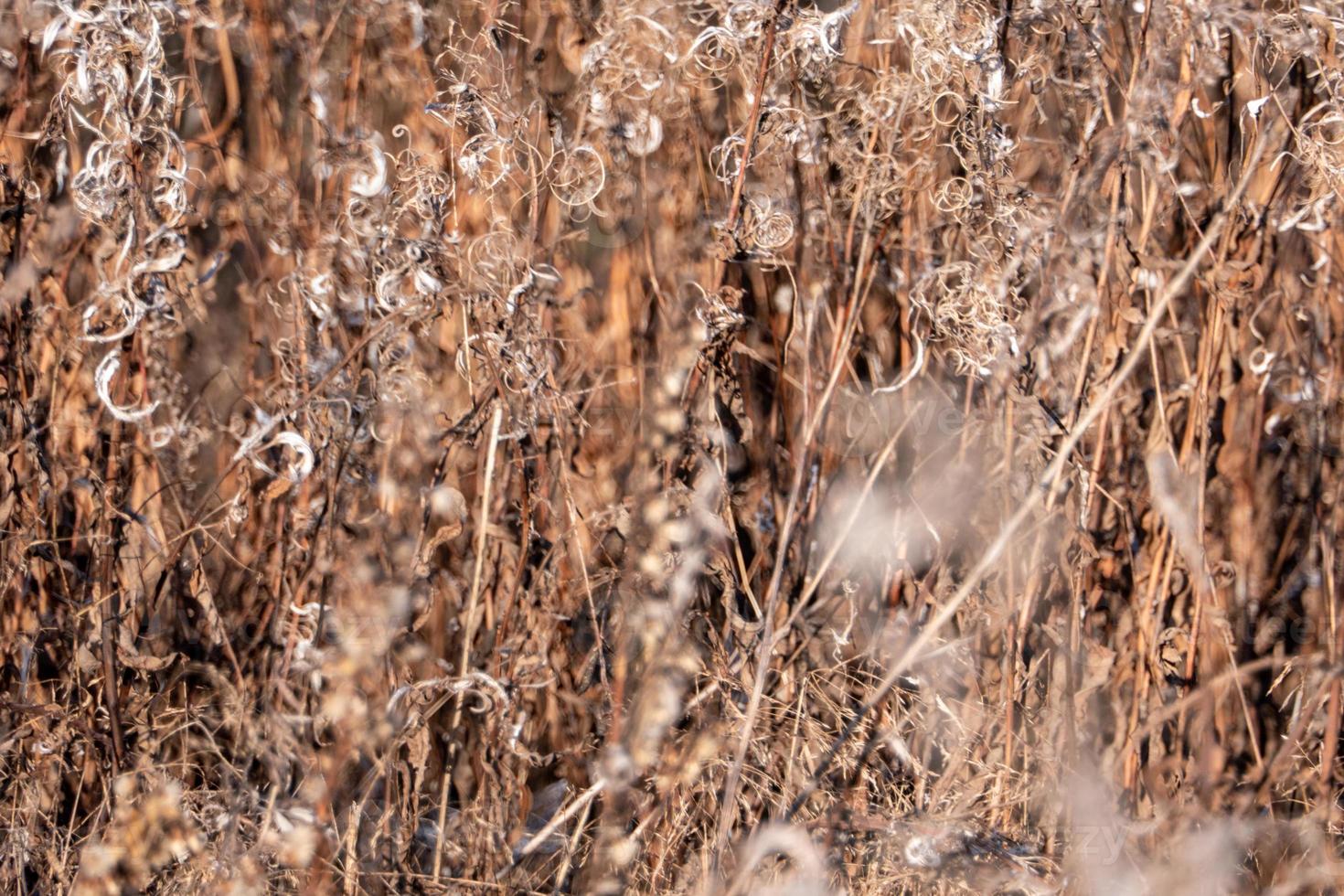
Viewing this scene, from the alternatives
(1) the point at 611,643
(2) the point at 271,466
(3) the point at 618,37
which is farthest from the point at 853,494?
(2) the point at 271,466

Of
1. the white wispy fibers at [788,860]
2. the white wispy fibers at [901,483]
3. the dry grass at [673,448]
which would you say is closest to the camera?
the white wispy fibers at [788,860]

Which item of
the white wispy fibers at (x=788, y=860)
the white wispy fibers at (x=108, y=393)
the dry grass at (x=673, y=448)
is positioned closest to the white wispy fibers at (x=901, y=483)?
the dry grass at (x=673, y=448)

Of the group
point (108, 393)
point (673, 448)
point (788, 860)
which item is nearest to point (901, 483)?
point (673, 448)

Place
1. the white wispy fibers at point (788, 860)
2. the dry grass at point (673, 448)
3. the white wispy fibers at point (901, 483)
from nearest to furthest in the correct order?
the white wispy fibers at point (788, 860)
the dry grass at point (673, 448)
the white wispy fibers at point (901, 483)

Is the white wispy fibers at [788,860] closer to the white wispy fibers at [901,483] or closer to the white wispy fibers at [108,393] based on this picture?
the white wispy fibers at [901,483]

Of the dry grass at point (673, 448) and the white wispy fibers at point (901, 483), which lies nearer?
the dry grass at point (673, 448)

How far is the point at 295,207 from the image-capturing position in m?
1.54

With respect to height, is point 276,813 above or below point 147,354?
below

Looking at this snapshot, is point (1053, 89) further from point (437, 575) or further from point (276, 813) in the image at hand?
point (276, 813)

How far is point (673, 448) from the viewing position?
1.40 metres

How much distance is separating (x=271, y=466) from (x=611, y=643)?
55 cm

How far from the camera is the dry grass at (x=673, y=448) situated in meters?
1.33

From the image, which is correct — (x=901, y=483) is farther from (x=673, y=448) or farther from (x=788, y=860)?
(x=788, y=860)

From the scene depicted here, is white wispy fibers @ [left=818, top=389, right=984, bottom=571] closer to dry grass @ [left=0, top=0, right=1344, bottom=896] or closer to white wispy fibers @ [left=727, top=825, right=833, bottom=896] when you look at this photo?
dry grass @ [left=0, top=0, right=1344, bottom=896]
